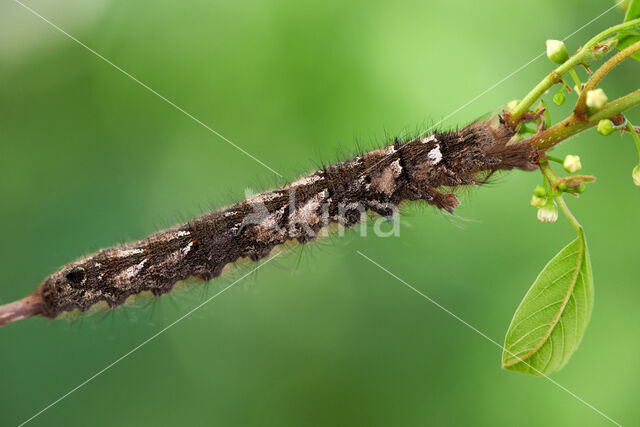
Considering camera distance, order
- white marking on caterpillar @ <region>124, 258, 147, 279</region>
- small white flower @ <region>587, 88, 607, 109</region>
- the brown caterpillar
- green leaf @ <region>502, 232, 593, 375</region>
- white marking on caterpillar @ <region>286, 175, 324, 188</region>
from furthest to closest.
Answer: white marking on caterpillar @ <region>124, 258, 147, 279</region>
white marking on caterpillar @ <region>286, 175, 324, 188</region>
the brown caterpillar
green leaf @ <region>502, 232, 593, 375</region>
small white flower @ <region>587, 88, 607, 109</region>

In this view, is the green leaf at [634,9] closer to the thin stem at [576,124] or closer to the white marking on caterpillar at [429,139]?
the thin stem at [576,124]

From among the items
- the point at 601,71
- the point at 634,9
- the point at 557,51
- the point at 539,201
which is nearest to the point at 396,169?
the point at 539,201

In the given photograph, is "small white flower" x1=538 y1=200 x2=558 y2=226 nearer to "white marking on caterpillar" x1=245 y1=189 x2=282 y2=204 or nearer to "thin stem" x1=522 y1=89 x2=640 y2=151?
"thin stem" x1=522 y1=89 x2=640 y2=151

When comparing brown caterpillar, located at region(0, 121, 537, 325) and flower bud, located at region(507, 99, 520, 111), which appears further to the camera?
brown caterpillar, located at region(0, 121, 537, 325)

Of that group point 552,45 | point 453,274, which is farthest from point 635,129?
point 453,274

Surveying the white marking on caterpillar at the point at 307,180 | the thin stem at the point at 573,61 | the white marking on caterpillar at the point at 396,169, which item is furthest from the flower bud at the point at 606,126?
the white marking on caterpillar at the point at 307,180

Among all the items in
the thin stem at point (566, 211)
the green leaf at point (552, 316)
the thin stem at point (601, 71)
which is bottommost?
the green leaf at point (552, 316)

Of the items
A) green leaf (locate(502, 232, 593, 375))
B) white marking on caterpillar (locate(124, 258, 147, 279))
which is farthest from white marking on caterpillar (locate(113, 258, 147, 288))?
green leaf (locate(502, 232, 593, 375))
